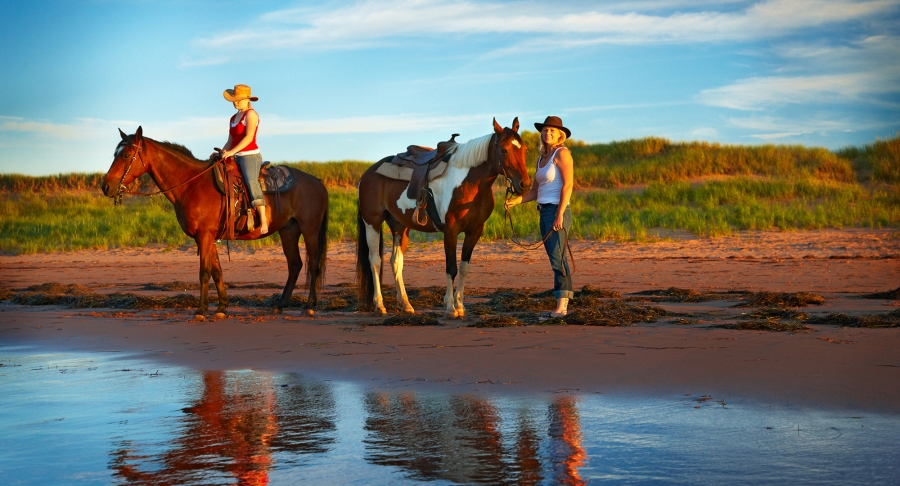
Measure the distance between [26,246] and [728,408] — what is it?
66.0 ft

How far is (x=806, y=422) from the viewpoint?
4570 mm

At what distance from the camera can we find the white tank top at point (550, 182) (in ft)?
28.0

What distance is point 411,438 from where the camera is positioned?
14.6 feet

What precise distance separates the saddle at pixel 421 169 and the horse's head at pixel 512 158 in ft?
2.62

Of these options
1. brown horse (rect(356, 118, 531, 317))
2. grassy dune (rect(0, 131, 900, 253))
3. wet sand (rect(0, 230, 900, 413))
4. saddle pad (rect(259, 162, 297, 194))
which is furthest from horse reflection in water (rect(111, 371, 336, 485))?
grassy dune (rect(0, 131, 900, 253))

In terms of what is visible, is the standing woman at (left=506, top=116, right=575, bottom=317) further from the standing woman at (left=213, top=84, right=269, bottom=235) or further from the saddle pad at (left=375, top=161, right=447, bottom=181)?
the standing woman at (left=213, top=84, right=269, bottom=235)

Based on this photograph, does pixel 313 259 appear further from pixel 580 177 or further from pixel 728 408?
pixel 580 177

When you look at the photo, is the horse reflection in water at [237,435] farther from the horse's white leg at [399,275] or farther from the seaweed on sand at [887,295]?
the seaweed on sand at [887,295]

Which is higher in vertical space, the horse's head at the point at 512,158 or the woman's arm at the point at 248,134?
the woman's arm at the point at 248,134

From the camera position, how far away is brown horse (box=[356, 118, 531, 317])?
9070 millimetres

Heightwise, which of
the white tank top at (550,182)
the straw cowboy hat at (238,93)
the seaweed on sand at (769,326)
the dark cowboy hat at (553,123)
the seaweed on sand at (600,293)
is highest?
the straw cowboy hat at (238,93)

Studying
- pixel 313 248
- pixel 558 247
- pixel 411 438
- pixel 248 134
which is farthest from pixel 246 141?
pixel 411 438

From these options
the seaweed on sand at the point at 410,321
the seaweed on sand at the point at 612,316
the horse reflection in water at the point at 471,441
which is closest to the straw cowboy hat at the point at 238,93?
the seaweed on sand at the point at 410,321

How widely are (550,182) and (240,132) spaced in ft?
12.6
